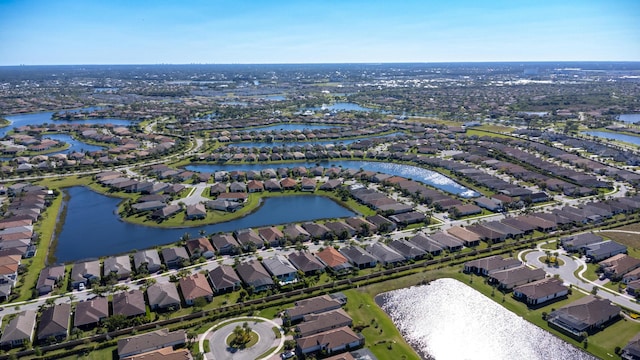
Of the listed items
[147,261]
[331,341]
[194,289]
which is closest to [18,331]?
[147,261]

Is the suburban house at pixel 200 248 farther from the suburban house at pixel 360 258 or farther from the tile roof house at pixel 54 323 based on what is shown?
the suburban house at pixel 360 258

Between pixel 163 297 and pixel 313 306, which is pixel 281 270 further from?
pixel 163 297

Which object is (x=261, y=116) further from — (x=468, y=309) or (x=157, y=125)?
(x=468, y=309)

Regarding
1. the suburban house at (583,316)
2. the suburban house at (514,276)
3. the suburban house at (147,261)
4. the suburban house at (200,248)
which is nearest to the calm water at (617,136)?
the suburban house at (514,276)

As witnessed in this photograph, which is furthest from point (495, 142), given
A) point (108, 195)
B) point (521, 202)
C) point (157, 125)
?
point (157, 125)

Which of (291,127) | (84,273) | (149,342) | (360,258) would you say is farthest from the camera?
(291,127)

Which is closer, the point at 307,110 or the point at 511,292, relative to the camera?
the point at 511,292

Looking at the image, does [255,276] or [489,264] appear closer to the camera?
[255,276]
